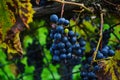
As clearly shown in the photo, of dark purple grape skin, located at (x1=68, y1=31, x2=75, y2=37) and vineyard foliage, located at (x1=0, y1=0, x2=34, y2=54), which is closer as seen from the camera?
vineyard foliage, located at (x1=0, y1=0, x2=34, y2=54)

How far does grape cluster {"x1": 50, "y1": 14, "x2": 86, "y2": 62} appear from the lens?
3.62 ft

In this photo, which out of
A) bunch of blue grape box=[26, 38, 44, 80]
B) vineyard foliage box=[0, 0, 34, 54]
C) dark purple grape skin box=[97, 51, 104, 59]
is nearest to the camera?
vineyard foliage box=[0, 0, 34, 54]

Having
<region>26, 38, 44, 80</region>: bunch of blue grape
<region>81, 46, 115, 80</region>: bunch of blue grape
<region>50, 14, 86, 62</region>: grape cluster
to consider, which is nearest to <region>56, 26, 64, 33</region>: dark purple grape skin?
<region>50, 14, 86, 62</region>: grape cluster

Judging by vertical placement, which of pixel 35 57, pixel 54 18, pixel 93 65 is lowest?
pixel 35 57

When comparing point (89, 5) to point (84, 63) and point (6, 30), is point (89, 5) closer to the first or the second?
point (84, 63)

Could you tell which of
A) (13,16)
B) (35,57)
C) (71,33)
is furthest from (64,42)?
(35,57)

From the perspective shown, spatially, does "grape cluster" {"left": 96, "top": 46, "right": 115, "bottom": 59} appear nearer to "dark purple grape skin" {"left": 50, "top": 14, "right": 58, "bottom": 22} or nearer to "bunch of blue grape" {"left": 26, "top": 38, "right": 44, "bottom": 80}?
"dark purple grape skin" {"left": 50, "top": 14, "right": 58, "bottom": 22}

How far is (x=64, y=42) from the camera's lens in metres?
1.13

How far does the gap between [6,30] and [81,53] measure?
15.6 inches

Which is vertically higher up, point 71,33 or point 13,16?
point 13,16

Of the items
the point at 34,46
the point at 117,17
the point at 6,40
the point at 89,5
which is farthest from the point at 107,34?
the point at 34,46

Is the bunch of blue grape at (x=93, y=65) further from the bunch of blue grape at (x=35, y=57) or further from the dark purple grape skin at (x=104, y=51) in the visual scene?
the bunch of blue grape at (x=35, y=57)

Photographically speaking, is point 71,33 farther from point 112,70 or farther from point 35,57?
point 35,57

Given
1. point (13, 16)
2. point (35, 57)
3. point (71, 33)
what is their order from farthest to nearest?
point (35, 57) → point (71, 33) → point (13, 16)
